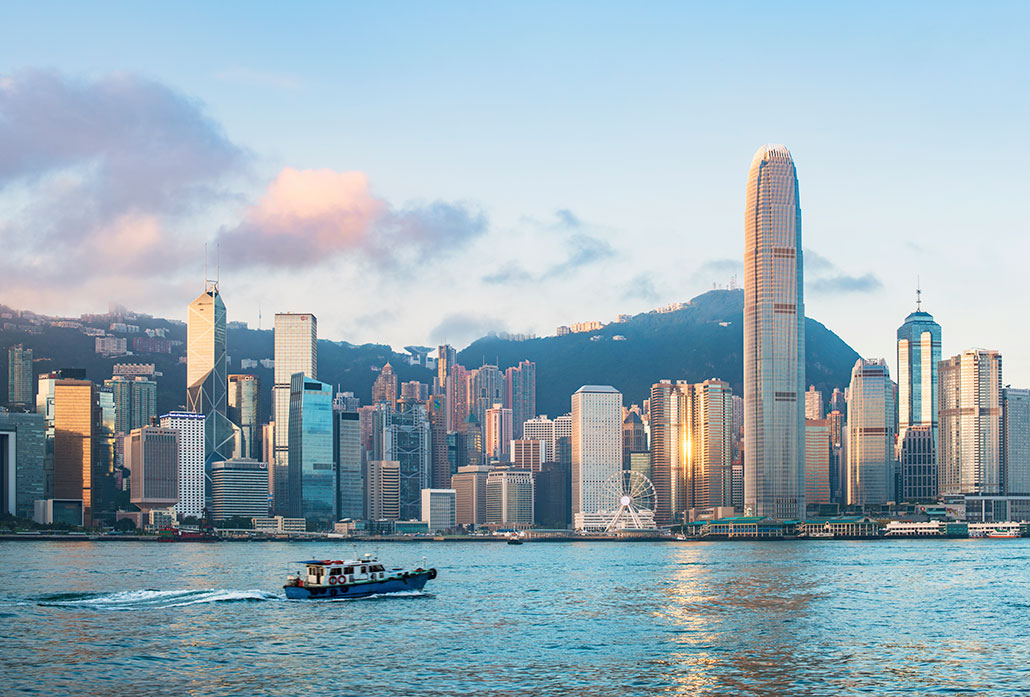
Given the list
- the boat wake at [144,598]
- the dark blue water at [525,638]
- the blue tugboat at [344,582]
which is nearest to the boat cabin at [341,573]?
the blue tugboat at [344,582]

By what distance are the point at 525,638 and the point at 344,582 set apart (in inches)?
1158

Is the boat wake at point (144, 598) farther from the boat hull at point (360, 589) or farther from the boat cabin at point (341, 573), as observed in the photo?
the boat cabin at point (341, 573)

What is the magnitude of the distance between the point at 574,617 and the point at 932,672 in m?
32.3

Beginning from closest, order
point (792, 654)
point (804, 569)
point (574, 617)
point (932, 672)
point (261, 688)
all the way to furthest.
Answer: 1. point (261, 688)
2. point (932, 672)
3. point (792, 654)
4. point (574, 617)
5. point (804, 569)

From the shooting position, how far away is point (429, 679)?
224 ft

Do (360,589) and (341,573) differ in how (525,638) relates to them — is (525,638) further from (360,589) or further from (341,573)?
(341,573)

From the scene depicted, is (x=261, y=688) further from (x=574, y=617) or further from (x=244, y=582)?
(x=244, y=582)

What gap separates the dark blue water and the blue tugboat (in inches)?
61.4

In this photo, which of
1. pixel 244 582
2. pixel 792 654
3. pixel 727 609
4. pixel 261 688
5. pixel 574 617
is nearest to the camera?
pixel 261 688

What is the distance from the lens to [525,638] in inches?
3322

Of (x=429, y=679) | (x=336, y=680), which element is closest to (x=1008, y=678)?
(x=429, y=679)

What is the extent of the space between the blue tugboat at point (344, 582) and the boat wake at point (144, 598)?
10.4 feet

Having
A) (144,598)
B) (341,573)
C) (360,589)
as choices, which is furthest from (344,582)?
(144,598)

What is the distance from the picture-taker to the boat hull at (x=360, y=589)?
10800 cm
